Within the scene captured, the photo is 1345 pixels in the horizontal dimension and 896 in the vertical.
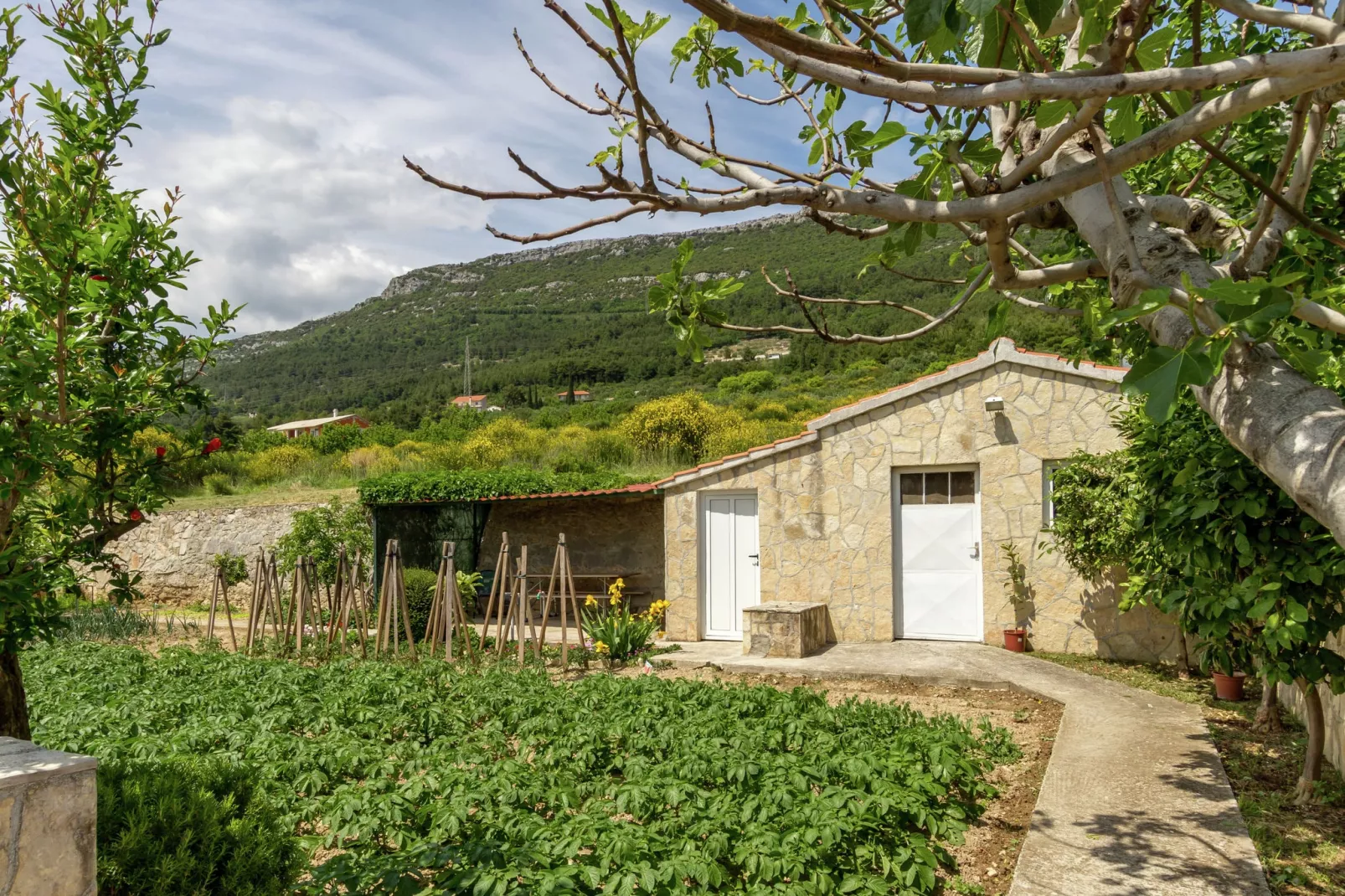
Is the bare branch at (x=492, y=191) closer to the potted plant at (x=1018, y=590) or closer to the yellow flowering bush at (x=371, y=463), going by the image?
the potted plant at (x=1018, y=590)

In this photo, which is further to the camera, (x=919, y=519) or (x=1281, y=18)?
(x=919, y=519)

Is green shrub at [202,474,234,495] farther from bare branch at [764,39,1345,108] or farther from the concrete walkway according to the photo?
bare branch at [764,39,1345,108]

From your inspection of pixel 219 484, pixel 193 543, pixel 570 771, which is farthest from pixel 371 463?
pixel 570 771

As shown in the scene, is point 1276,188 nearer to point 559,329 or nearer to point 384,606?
point 384,606

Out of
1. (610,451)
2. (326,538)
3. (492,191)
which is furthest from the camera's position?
(610,451)

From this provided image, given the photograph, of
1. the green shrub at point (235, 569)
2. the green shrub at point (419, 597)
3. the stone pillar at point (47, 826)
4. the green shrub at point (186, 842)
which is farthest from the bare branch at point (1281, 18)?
the green shrub at point (235, 569)

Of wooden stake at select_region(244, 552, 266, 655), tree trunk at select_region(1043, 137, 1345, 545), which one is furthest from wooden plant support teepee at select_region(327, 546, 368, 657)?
tree trunk at select_region(1043, 137, 1345, 545)

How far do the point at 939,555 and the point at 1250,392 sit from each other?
367 inches

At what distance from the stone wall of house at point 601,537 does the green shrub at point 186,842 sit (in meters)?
11.1

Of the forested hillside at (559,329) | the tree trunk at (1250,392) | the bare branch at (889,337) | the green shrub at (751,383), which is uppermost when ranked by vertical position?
the forested hillside at (559,329)

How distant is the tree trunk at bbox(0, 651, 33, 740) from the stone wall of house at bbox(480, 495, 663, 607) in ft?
36.6

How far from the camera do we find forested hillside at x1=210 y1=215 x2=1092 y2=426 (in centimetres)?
3725

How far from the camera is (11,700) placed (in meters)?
3.76

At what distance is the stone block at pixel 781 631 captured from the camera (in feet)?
34.1
